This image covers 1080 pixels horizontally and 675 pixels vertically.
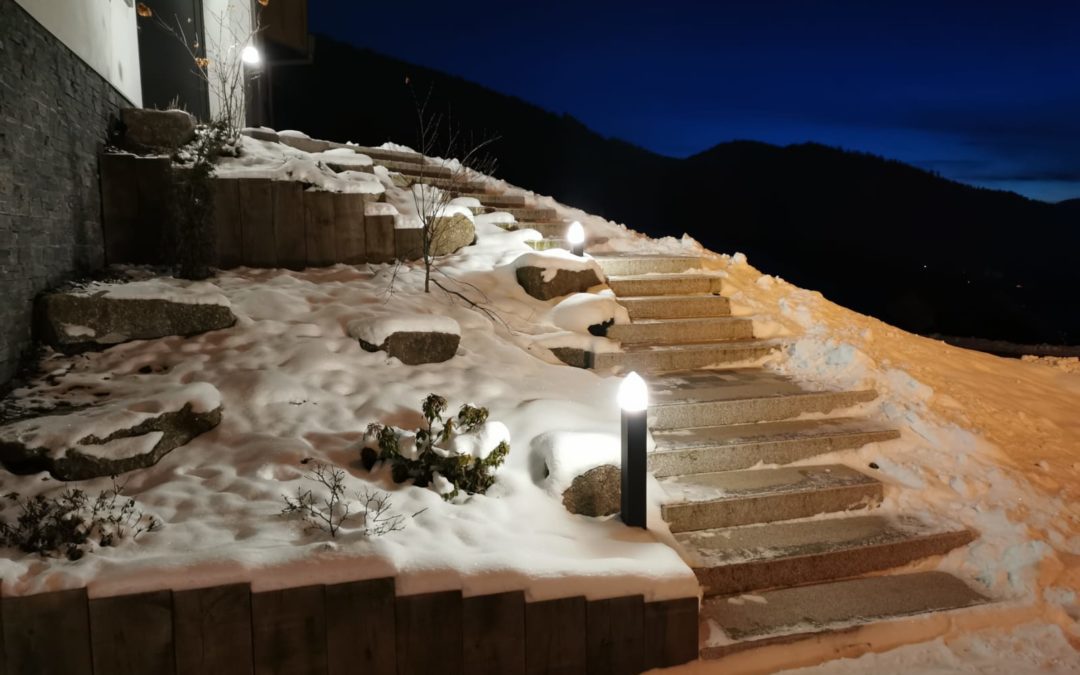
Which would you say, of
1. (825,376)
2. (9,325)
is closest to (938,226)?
(825,376)

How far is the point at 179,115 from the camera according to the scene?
6.09 meters

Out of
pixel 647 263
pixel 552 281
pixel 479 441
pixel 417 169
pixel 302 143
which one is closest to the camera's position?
pixel 479 441

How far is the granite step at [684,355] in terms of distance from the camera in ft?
16.3

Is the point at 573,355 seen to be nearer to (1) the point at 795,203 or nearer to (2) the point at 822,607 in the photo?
(2) the point at 822,607

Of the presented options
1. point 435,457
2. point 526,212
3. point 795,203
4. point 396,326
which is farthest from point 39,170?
point 795,203

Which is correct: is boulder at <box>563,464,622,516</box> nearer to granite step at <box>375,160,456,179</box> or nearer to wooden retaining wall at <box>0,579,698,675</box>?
wooden retaining wall at <box>0,579,698,675</box>

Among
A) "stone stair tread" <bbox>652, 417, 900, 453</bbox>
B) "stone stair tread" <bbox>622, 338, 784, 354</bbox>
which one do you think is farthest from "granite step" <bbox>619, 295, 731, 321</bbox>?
Result: "stone stair tread" <bbox>652, 417, 900, 453</bbox>

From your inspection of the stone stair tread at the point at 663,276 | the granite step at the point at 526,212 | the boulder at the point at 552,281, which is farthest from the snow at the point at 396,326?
the granite step at the point at 526,212

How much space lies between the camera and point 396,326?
4.45 meters

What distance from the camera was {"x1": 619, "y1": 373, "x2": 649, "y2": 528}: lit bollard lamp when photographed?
121 inches

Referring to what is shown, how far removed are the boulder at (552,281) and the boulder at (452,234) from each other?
1.03 meters

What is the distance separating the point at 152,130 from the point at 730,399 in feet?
17.4

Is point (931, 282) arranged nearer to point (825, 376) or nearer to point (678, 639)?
point (825, 376)

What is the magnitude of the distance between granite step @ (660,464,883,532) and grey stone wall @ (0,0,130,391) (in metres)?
3.78
